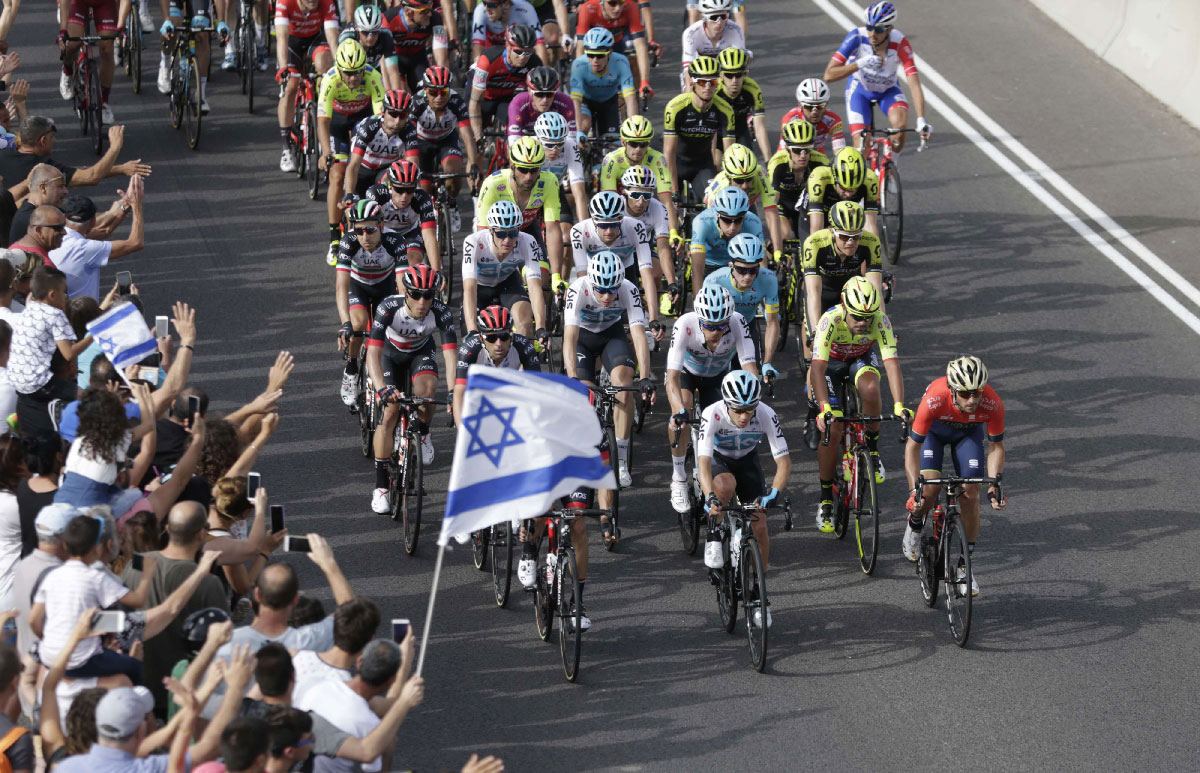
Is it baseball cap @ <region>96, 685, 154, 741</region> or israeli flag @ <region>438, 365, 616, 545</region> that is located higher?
israeli flag @ <region>438, 365, 616, 545</region>

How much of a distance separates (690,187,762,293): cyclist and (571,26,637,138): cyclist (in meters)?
3.13

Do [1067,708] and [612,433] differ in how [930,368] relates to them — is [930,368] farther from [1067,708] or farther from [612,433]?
[1067,708]

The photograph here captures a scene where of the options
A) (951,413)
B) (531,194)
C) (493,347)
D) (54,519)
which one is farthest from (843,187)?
(54,519)

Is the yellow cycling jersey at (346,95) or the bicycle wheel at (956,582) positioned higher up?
the yellow cycling jersey at (346,95)

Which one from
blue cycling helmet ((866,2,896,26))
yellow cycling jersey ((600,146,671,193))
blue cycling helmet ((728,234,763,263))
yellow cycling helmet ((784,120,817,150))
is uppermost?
blue cycling helmet ((866,2,896,26))

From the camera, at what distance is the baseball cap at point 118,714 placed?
735 centimetres

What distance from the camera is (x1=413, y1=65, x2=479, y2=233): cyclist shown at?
55.9 feet

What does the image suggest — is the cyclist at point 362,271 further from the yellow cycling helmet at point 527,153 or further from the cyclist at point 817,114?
the cyclist at point 817,114

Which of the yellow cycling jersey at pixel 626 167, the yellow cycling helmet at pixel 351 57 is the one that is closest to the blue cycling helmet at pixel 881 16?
the yellow cycling jersey at pixel 626 167

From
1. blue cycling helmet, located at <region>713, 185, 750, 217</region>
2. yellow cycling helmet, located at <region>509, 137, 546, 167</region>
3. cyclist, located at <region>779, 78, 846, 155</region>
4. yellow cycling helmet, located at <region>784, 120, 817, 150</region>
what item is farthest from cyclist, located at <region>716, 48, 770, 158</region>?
Answer: yellow cycling helmet, located at <region>509, 137, 546, 167</region>

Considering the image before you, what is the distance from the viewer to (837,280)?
1480 cm

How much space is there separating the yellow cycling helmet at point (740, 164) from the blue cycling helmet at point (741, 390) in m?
3.83

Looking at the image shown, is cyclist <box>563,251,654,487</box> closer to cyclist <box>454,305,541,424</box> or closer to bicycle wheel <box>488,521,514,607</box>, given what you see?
cyclist <box>454,305,541,424</box>

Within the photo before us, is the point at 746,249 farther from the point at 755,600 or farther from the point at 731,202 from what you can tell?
the point at 755,600
